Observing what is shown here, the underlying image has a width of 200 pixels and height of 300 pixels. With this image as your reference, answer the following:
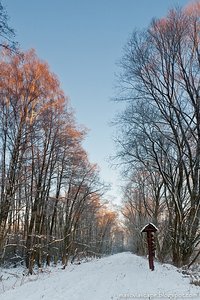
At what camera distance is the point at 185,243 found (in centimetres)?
1642

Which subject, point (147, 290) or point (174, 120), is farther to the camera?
point (174, 120)


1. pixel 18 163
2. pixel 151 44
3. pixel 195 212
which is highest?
pixel 151 44

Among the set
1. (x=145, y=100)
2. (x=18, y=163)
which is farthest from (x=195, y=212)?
(x=18, y=163)

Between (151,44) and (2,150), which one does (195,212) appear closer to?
(151,44)

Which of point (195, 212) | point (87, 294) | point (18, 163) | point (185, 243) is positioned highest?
point (18, 163)

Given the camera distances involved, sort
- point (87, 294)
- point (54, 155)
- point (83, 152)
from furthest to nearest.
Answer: point (83, 152) < point (54, 155) < point (87, 294)

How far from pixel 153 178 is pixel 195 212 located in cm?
1329

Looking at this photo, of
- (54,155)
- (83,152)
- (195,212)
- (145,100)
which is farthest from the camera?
(83,152)

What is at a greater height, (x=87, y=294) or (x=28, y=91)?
(x=28, y=91)

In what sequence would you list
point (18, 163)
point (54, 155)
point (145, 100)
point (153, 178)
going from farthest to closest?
1. point (153, 178)
2. point (54, 155)
3. point (145, 100)
4. point (18, 163)

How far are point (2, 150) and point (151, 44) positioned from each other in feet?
32.6

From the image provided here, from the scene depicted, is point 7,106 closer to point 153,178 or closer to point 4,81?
point 4,81

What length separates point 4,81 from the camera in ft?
52.4

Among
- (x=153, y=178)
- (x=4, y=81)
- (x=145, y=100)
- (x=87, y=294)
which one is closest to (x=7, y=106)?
(x=4, y=81)
